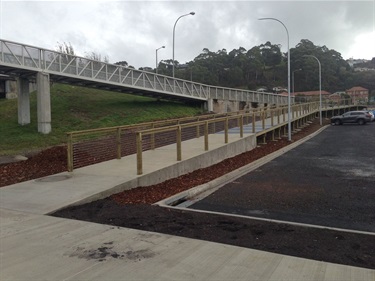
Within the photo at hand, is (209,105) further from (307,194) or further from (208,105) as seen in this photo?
(307,194)

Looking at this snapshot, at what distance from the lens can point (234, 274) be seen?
4008 mm

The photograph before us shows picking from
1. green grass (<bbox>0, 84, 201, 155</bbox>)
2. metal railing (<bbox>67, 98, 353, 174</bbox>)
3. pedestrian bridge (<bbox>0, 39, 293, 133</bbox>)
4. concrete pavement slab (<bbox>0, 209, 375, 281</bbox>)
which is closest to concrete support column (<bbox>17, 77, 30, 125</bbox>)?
pedestrian bridge (<bbox>0, 39, 293, 133</bbox>)

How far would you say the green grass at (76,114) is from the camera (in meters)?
21.1

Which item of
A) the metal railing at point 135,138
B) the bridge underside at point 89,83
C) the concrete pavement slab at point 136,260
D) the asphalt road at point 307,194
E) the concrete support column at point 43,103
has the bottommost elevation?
the asphalt road at point 307,194

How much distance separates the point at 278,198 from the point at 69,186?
16.1ft

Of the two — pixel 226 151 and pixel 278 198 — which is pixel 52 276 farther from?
pixel 226 151

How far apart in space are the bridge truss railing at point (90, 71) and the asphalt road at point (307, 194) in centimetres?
1693

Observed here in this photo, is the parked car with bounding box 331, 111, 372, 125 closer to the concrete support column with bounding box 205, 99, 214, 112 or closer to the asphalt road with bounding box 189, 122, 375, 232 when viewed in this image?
the concrete support column with bounding box 205, 99, 214, 112

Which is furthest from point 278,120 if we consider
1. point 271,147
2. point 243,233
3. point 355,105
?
point 355,105

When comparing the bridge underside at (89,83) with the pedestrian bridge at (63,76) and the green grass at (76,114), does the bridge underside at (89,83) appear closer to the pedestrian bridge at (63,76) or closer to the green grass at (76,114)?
the pedestrian bridge at (63,76)

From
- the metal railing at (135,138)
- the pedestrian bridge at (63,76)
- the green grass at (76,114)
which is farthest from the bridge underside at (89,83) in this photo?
the metal railing at (135,138)

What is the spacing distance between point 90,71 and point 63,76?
2338 millimetres

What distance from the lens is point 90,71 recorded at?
26.9 m

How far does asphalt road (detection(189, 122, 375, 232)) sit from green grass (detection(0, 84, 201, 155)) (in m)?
12.4
